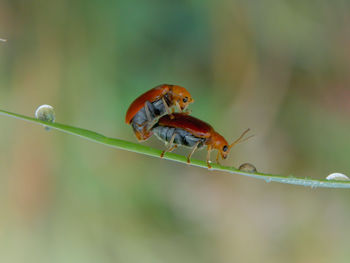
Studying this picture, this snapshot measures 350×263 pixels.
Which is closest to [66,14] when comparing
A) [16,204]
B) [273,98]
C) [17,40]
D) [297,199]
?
[17,40]

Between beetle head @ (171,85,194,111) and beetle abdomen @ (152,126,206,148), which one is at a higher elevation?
beetle head @ (171,85,194,111)

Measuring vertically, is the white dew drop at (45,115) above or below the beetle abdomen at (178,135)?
above

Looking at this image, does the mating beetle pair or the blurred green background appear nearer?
the mating beetle pair

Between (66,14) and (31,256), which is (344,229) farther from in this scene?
(66,14)

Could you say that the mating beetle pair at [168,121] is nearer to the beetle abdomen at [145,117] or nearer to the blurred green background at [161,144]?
the beetle abdomen at [145,117]

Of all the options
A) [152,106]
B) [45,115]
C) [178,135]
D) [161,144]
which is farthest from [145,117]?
[161,144]

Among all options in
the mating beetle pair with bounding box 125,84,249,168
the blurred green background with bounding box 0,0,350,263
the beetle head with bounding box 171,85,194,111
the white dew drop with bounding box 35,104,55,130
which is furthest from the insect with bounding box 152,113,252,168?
the blurred green background with bounding box 0,0,350,263

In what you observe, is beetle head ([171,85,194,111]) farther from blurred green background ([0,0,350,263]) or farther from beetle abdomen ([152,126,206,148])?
blurred green background ([0,0,350,263])

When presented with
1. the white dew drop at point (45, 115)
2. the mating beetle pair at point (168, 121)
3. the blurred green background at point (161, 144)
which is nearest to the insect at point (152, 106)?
the mating beetle pair at point (168, 121)
